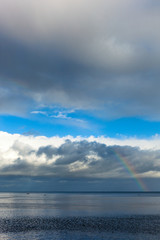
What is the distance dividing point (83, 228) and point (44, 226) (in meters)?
9.27

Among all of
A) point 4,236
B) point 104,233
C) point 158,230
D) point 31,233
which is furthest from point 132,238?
point 4,236

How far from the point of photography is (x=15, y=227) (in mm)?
58250

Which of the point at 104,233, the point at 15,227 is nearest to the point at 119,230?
the point at 104,233

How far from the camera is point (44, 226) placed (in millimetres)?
60000

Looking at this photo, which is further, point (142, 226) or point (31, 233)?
point (142, 226)

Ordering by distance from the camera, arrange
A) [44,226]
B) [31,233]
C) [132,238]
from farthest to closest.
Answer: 1. [44,226]
2. [31,233]
3. [132,238]

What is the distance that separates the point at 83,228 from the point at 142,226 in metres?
14.1

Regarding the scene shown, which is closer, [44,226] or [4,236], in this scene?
[4,236]

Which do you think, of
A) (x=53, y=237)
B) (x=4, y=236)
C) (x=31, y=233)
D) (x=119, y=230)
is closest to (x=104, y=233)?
(x=119, y=230)

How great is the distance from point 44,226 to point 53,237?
12806mm

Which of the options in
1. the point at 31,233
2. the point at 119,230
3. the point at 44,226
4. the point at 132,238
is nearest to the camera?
the point at 132,238

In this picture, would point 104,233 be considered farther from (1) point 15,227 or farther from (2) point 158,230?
(1) point 15,227

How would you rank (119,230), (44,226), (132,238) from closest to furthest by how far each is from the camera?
1. (132,238)
2. (119,230)
3. (44,226)

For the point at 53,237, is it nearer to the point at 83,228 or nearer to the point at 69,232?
the point at 69,232
